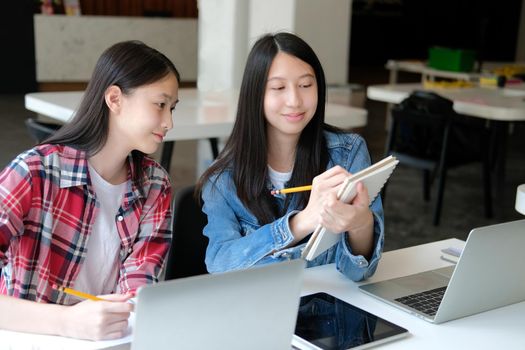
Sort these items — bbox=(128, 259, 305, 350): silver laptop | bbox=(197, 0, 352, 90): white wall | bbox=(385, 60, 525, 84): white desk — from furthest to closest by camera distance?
bbox=(385, 60, 525, 84): white desk
bbox=(197, 0, 352, 90): white wall
bbox=(128, 259, 305, 350): silver laptop

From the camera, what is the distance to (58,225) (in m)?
1.55

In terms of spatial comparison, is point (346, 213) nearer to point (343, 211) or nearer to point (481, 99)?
point (343, 211)

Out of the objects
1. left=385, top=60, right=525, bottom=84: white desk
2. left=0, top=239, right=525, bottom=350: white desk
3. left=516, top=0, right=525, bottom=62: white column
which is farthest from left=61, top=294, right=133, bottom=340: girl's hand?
left=516, top=0, right=525, bottom=62: white column

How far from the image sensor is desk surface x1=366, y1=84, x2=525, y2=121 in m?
4.26

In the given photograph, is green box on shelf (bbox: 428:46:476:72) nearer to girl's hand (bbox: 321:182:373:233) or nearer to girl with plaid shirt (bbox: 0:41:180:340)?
girl with plaid shirt (bbox: 0:41:180:340)

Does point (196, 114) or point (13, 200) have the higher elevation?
point (13, 200)

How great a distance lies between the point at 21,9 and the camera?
8984mm

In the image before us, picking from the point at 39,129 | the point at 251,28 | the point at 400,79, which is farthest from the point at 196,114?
the point at 400,79

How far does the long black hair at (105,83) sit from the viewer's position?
1573mm

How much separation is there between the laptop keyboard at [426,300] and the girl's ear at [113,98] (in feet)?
2.45

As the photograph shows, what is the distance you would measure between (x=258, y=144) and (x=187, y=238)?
32cm

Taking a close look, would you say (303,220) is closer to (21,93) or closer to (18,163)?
(18,163)

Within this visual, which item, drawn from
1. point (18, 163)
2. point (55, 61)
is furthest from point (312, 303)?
point (55, 61)

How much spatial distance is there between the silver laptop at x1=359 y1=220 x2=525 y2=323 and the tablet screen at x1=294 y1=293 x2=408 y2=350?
4.0 inches
